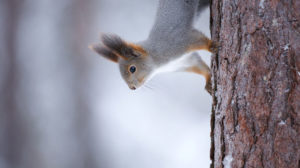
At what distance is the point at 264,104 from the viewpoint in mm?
1011

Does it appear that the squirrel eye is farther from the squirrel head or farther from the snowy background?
the snowy background

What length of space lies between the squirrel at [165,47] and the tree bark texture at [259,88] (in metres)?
0.31

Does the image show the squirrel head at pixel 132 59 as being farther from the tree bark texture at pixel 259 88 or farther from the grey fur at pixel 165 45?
the tree bark texture at pixel 259 88

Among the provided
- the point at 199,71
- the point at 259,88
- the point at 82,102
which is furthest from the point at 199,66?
the point at 82,102

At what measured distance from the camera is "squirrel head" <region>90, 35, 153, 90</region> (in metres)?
1.63

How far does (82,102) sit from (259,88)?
8.75 ft

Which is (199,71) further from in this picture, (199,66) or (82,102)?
(82,102)

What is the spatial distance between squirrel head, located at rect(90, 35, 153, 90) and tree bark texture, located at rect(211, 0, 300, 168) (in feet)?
1.76

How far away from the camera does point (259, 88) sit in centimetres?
103

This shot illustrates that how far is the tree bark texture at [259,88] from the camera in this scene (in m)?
0.97

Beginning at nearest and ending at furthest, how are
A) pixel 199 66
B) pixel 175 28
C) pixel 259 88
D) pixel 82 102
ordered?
pixel 259 88 → pixel 175 28 → pixel 199 66 → pixel 82 102

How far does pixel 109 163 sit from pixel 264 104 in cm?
251

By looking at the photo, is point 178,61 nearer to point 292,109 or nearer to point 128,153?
point 292,109

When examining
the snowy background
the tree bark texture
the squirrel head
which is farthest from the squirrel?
the snowy background
